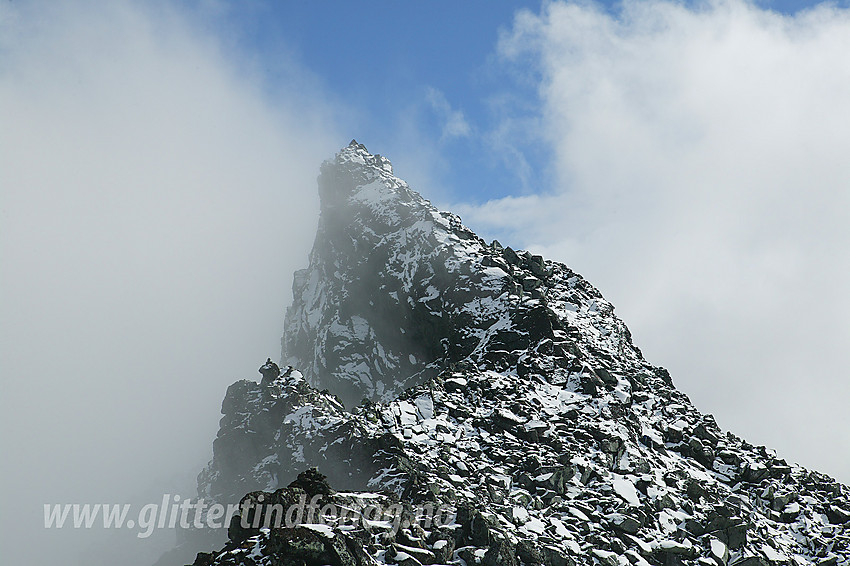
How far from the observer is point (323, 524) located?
39000 mm

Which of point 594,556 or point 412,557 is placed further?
point 594,556

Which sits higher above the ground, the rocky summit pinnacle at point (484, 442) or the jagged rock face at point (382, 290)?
the jagged rock face at point (382, 290)

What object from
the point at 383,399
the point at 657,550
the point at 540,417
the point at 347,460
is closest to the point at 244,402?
the point at 383,399

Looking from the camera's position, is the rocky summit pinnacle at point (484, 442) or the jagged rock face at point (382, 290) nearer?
the rocky summit pinnacle at point (484, 442)

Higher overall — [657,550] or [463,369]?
[463,369]

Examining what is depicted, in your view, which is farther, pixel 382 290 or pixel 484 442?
pixel 382 290

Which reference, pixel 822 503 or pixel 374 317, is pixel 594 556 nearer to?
pixel 822 503

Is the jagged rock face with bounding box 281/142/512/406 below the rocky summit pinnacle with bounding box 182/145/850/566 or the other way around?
the other way around

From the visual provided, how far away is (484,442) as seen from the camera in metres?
61.6

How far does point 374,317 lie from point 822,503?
65130 millimetres

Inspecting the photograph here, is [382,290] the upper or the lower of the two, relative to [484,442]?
upper

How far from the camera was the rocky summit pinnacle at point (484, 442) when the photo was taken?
145 ft

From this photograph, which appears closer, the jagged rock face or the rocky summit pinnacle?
the rocky summit pinnacle

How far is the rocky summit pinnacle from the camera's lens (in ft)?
145
